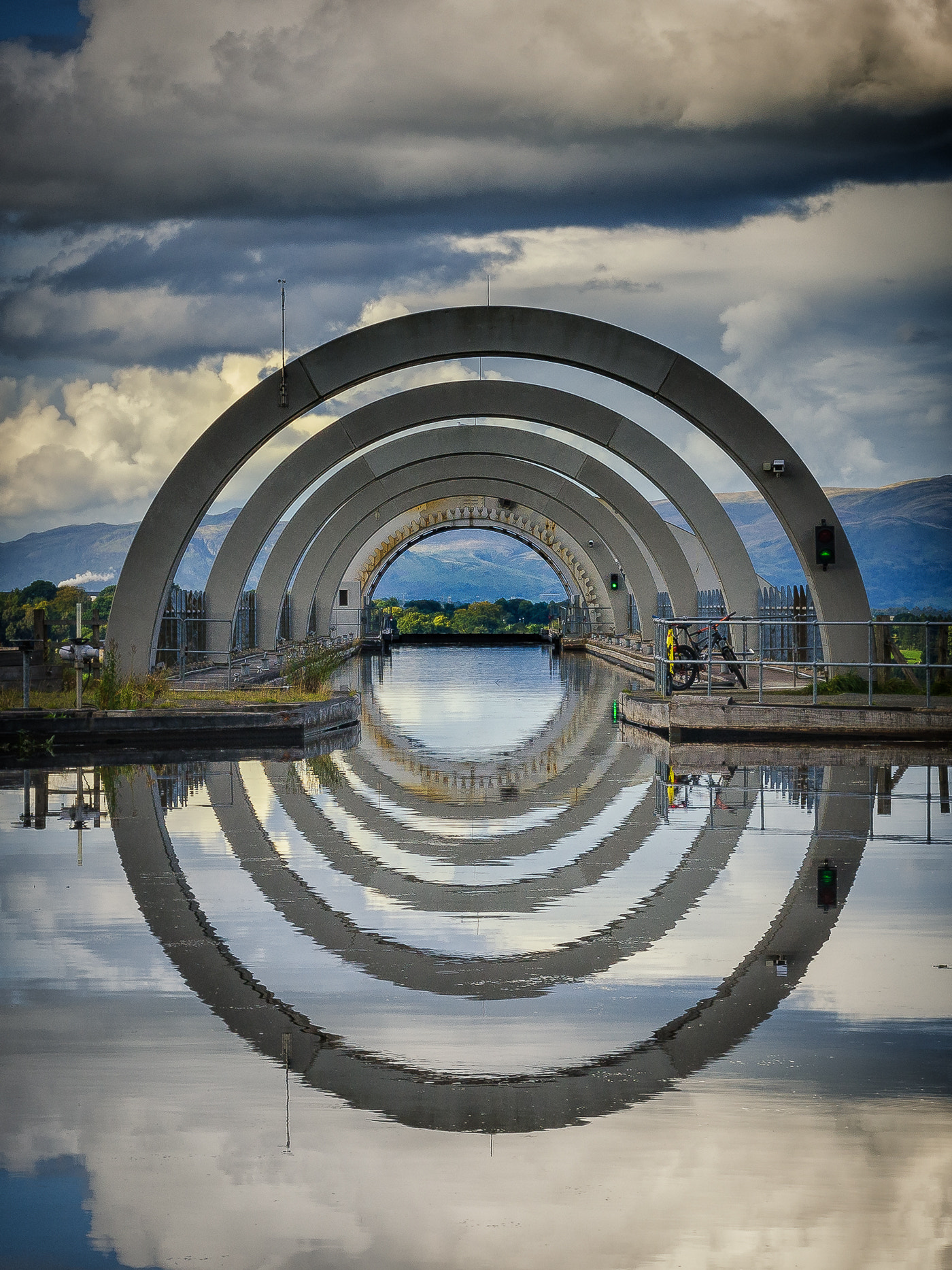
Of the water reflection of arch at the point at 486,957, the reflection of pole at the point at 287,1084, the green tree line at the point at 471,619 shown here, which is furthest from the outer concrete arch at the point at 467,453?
the green tree line at the point at 471,619

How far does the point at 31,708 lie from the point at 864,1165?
14876mm

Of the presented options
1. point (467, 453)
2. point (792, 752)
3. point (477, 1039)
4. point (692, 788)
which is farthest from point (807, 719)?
point (467, 453)

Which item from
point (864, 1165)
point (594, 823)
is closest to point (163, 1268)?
point (864, 1165)

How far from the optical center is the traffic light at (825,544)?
2175 cm

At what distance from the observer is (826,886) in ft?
28.6

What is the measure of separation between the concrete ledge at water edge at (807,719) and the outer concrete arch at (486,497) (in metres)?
19.4

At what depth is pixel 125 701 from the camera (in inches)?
719

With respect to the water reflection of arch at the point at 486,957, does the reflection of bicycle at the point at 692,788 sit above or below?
above

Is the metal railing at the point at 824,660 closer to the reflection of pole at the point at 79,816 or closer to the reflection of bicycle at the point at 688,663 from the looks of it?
the reflection of bicycle at the point at 688,663

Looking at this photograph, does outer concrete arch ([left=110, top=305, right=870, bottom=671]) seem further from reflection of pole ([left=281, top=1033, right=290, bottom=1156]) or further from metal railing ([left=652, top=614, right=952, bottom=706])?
reflection of pole ([left=281, top=1033, right=290, bottom=1156])

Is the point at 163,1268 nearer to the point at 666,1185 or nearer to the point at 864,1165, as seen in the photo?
the point at 666,1185

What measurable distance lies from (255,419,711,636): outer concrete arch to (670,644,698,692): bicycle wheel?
6.67 meters

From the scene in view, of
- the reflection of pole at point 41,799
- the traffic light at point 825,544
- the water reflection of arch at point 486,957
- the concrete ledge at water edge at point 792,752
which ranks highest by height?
the traffic light at point 825,544

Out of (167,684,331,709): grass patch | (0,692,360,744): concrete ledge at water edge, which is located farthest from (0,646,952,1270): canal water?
(167,684,331,709): grass patch
